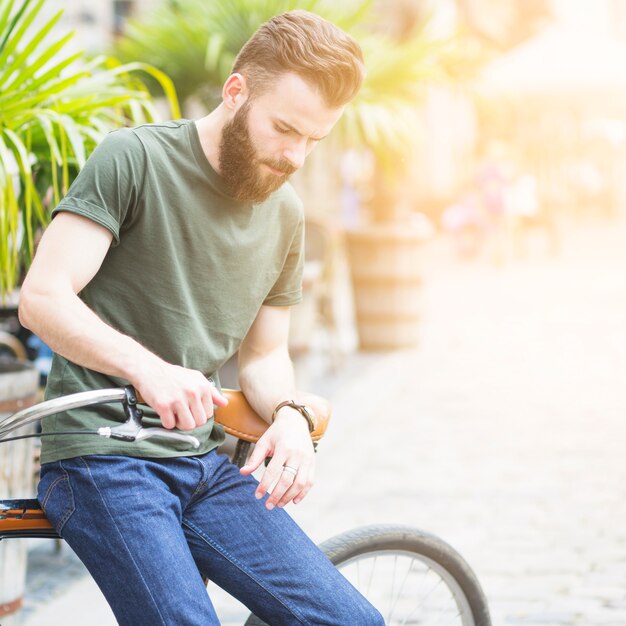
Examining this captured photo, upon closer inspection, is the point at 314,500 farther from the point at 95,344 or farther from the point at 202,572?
the point at 95,344

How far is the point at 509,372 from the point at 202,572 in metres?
6.25

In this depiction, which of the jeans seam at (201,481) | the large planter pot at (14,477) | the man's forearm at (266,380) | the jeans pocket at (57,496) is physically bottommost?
the large planter pot at (14,477)

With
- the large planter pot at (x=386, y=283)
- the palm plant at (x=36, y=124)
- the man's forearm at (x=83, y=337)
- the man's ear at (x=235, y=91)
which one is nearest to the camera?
the man's forearm at (x=83, y=337)

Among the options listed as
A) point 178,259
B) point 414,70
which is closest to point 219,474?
point 178,259

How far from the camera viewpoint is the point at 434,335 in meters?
9.88

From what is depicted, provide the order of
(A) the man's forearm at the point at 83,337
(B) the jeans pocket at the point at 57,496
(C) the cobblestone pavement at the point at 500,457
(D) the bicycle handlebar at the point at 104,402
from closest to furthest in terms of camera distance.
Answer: (D) the bicycle handlebar at the point at 104,402 < (A) the man's forearm at the point at 83,337 < (B) the jeans pocket at the point at 57,496 < (C) the cobblestone pavement at the point at 500,457

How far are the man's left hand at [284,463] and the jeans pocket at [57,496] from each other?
34 cm

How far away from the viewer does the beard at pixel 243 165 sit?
82.9 inches

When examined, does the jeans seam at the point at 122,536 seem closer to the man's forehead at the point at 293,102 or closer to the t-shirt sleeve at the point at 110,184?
the t-shirt sleeve at the point at 110,184

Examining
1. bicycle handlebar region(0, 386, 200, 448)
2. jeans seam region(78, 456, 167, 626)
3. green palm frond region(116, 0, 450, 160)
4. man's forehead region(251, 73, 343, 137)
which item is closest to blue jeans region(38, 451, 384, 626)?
jeans seam region(78, 456, 167, 626)

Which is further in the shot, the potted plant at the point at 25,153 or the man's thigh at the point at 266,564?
the potted plant at the point at 25,153

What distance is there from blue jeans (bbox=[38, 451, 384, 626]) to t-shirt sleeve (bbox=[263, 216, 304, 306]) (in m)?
0.39

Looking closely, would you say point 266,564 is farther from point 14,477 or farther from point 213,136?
point 14,477

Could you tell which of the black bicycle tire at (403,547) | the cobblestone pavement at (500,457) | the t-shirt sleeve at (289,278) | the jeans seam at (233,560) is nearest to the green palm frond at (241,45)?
the cobblestone pavement at (500,457)
